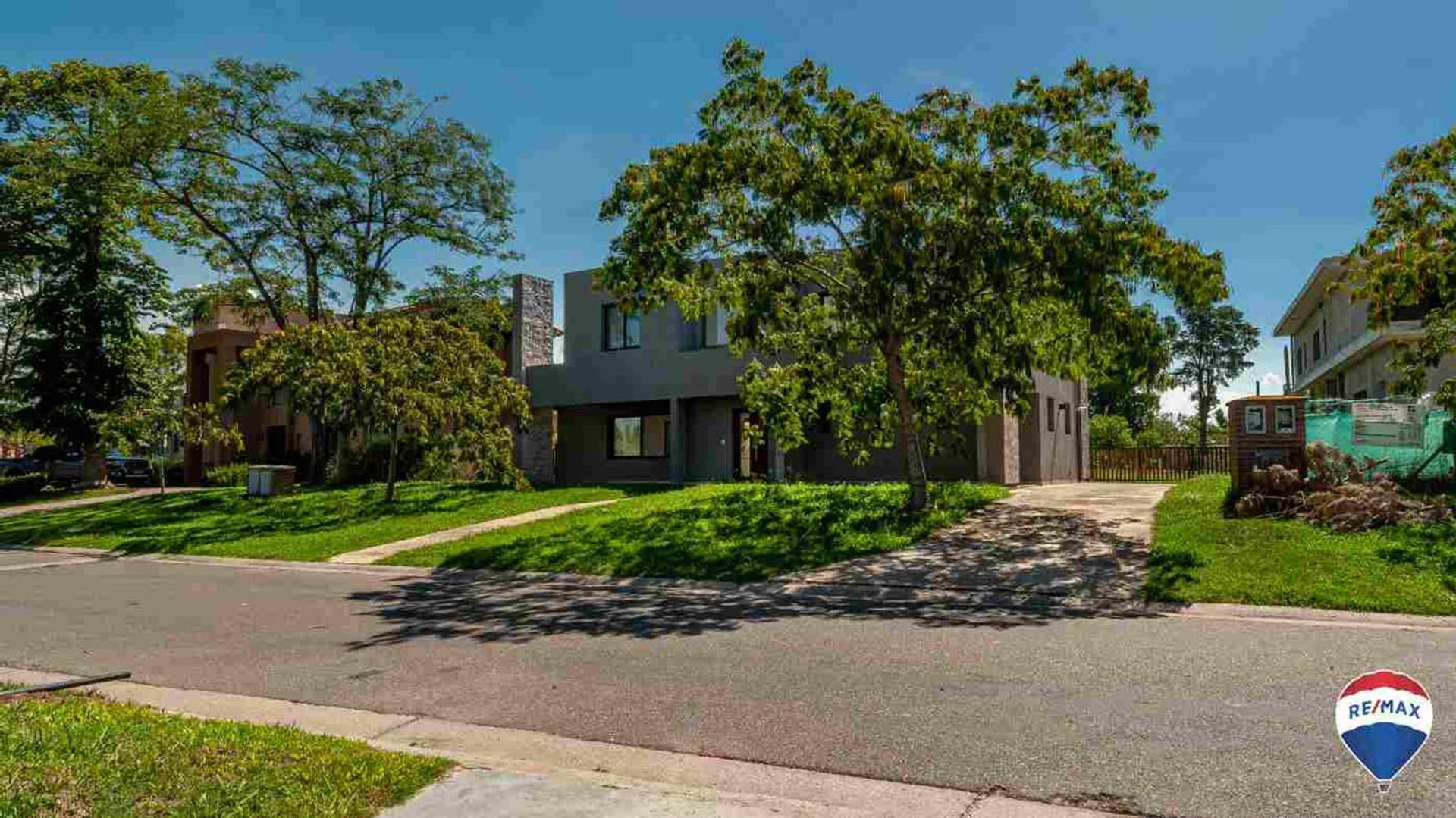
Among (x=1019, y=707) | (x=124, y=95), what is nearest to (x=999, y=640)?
(x=1019, y=707)

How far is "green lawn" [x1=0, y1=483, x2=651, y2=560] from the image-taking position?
18234 millimetres

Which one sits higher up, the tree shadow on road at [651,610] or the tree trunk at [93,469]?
the tree trunk at [93,469]

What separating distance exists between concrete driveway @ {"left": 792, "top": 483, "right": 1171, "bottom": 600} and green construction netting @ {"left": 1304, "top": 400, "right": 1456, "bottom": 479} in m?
3.05

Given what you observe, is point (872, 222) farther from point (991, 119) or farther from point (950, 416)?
point (950, 416)

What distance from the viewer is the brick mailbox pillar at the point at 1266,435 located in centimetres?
1471

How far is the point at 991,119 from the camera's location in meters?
14.0

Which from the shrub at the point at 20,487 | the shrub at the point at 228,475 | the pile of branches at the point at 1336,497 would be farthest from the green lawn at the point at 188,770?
the shrub at the point at 20,487

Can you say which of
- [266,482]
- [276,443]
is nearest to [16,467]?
[276,443]

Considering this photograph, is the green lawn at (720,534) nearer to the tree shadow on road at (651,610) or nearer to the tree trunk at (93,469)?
the tree shadow on road at (651,610)

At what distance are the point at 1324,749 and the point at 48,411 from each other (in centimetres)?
3979

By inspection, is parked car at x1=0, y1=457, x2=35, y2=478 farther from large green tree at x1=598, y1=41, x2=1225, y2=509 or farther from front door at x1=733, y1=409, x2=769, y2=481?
large green tree at x1=598, y1=41, x2=1225, y2=509

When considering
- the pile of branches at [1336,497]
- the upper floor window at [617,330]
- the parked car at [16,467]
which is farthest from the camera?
the parked car at [16,467]

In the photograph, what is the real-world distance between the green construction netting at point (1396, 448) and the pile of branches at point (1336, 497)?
0.42m

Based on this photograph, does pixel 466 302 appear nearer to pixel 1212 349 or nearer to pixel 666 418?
pixel 666 418
